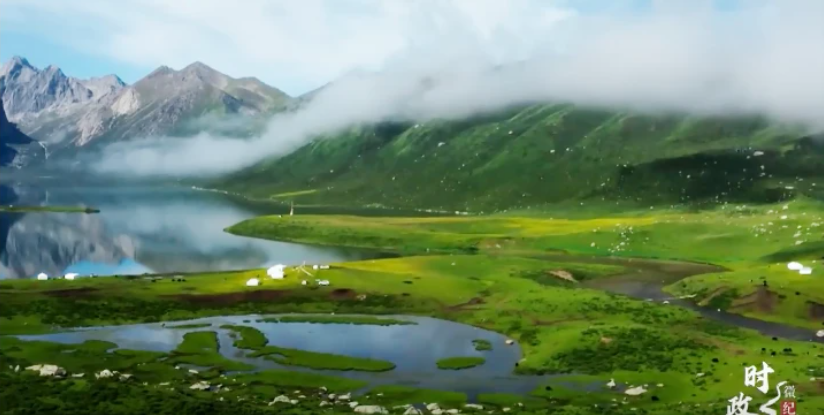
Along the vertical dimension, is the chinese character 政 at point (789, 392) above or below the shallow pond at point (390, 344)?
above

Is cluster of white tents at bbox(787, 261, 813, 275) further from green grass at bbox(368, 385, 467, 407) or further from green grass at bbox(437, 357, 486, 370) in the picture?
green grass at bbox(368, 385, 467, 407)

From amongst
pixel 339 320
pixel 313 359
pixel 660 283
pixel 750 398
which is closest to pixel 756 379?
pixel 750 398

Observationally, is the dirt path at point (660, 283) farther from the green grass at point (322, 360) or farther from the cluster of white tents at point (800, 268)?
the green grass at point (322, 360)

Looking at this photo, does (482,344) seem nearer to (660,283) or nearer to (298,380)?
(298,380)

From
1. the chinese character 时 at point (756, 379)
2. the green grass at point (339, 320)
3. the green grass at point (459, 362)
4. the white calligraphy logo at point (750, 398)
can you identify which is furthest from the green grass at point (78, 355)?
the chinese character 时 at point (756, 379)

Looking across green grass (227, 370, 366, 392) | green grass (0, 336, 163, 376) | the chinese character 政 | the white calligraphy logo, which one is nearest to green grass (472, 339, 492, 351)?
green grass (227, 370, 366, 392)
